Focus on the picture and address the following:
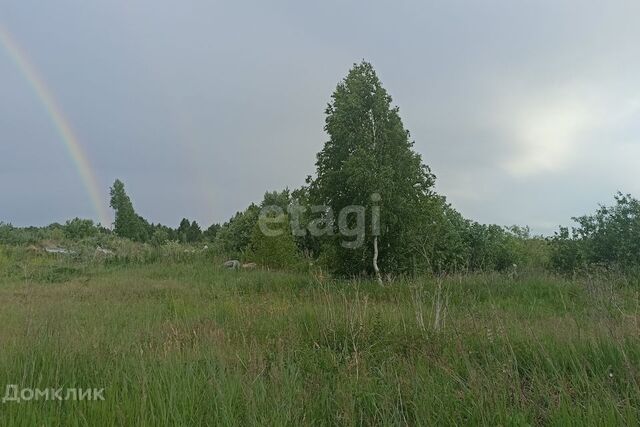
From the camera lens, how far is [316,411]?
280cm

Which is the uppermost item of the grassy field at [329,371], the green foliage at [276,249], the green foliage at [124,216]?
the green foliage at [124,216]

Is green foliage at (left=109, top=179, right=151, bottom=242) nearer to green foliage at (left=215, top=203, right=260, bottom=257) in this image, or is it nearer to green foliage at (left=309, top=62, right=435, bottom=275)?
green foliage at (left=215, top=203, right=260, bottom=257)

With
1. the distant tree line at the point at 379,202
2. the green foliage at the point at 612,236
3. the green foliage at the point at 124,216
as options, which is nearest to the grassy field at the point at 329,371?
the distant tree line at the point at 379,202

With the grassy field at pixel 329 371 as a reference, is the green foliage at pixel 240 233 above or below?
above

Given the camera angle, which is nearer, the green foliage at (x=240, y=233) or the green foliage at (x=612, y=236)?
the green foliage at (x=612, y=236)

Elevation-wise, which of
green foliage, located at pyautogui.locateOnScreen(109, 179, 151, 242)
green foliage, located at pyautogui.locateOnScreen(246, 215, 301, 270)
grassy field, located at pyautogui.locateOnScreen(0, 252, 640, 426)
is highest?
green foliage, located at pyautogui.locateOnScreen(109, 179, 151, 242)

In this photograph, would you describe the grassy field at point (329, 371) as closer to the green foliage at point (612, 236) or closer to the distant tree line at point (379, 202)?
the distant tree line at point (379, 202)

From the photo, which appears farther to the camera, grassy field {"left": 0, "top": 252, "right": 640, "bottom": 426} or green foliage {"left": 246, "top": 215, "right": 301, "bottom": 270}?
green foliage {"left": 246, "top": 215, "right": 301, "bottom": 270}

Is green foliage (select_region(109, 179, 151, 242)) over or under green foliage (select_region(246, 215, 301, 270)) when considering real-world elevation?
over

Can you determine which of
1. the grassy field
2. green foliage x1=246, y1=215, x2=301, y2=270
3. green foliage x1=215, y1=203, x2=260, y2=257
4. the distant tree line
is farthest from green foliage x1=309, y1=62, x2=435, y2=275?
green foliage x1=215, y1=203, x2=260, y2=257

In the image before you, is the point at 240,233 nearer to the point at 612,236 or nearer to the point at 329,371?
the point at 612,236

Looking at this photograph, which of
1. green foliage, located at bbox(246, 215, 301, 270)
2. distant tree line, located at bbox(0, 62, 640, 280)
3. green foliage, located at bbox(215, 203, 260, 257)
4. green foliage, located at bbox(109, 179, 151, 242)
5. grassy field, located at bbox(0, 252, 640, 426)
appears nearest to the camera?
grassy field, located at bbox(0, 252, 640, 426)

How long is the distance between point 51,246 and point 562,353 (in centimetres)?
3408

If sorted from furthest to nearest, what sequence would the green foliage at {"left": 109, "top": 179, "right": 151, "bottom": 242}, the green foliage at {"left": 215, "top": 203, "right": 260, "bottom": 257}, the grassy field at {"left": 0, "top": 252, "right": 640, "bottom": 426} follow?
the green foliage at {"left": 109, "top": 179, "right": 151, "bottom": 242}
the green foliage at {"left": 215, "top": 203, "right": 260, "bottom": 257}
the grassy field at {"left": 0, "top": 252, "right": 640, "bottom": 426}
